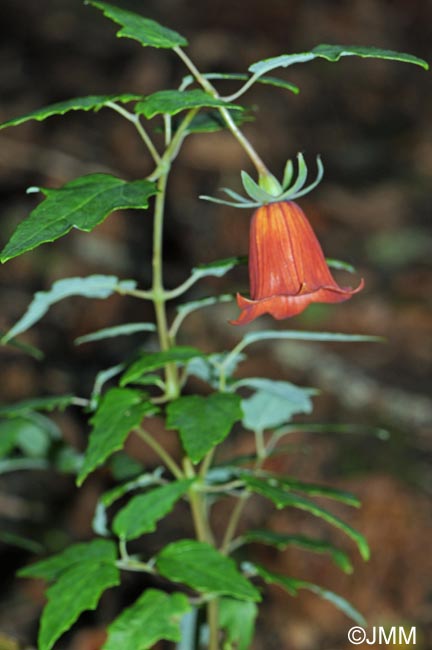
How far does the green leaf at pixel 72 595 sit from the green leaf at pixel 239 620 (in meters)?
0.22

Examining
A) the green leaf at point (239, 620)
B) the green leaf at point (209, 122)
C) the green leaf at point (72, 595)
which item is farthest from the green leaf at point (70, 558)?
the green leaf at point (209, 122)

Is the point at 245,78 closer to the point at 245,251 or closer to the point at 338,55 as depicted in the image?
the point at 338,55

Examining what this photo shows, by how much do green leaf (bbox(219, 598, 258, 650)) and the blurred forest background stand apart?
0.27 metres

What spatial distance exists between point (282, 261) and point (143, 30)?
0.28m

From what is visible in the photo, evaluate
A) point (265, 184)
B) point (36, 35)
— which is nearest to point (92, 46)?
point (36, 35)

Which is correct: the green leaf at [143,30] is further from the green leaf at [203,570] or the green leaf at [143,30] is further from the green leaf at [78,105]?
the green leaf at [203,570]

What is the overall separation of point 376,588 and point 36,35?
358 cm

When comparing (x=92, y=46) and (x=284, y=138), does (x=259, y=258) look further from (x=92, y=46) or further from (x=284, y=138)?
(x=92, y=46)

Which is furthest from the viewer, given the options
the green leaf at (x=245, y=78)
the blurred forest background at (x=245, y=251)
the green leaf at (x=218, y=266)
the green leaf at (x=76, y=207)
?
the blurred forest background at (x=245, y=251)

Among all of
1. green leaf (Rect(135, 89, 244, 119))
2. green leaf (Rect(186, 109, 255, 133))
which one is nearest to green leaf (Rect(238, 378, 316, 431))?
green leaf (Rect(186, 109, 255, 133))

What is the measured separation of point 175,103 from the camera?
79 cm

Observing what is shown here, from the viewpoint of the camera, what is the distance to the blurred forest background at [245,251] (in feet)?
6.19

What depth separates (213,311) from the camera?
2.86 metres

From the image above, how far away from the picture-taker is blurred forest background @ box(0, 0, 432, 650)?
1.89 m
